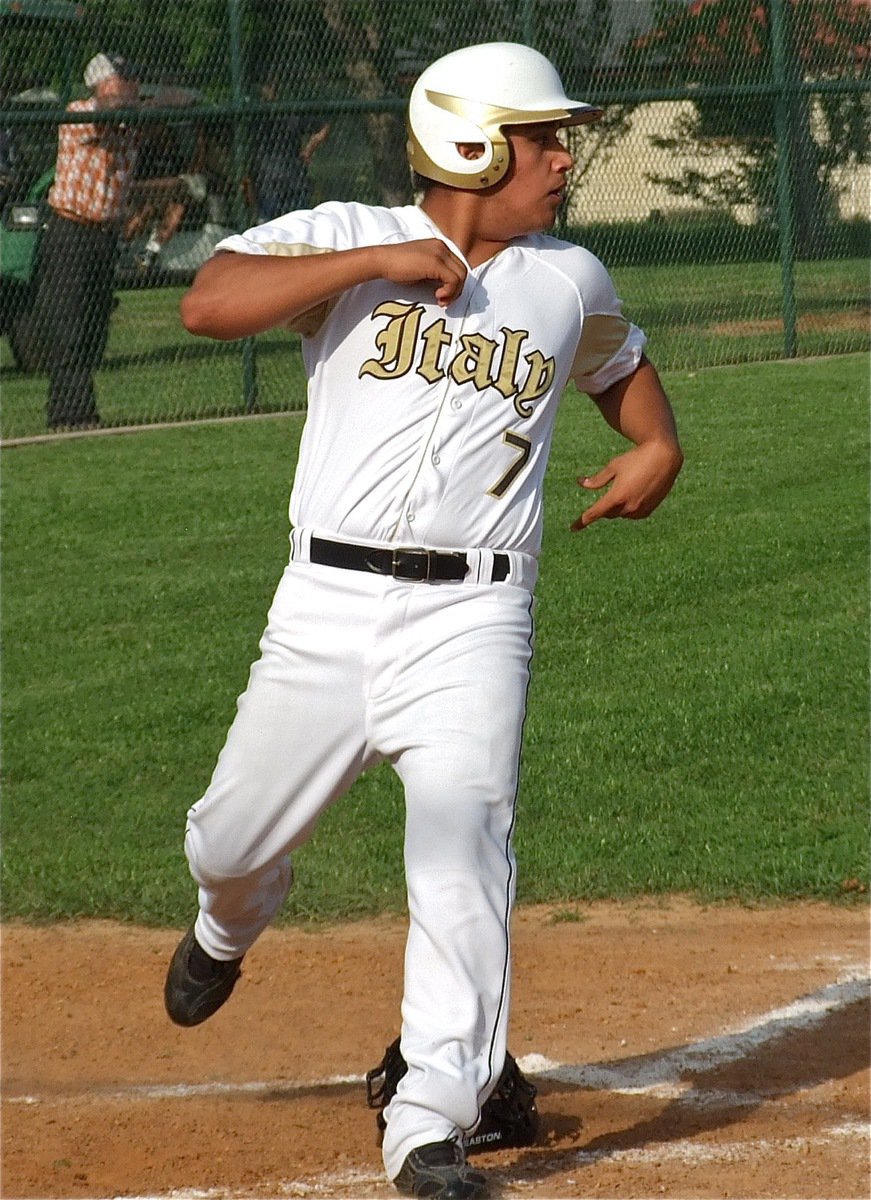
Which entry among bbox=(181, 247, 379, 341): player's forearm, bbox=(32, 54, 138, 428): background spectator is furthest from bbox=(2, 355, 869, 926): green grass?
bbox=(181, 247, 379, 341): player's forearm

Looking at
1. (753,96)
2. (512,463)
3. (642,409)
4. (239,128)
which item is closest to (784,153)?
(753,96)

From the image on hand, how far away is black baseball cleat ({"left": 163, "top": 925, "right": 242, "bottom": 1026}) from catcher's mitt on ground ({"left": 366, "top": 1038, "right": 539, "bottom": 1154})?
522 millimetres

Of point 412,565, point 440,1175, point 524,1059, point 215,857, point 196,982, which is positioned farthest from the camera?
point 524,1059

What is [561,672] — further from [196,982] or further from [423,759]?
[423,759]

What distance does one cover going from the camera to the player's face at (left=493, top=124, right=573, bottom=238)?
11.8ft

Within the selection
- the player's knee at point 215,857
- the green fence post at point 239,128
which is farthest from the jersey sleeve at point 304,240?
the green fence post at point 239,128

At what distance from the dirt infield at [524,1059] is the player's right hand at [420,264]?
5.66 ft

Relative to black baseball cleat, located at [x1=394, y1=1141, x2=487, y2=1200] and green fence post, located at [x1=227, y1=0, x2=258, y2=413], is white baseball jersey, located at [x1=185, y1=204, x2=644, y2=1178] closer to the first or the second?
black baseball cleat, located at [x1=394, y1=1141, x2=487, y2=1200]

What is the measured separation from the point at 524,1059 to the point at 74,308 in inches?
331

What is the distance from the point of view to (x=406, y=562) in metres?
3.48

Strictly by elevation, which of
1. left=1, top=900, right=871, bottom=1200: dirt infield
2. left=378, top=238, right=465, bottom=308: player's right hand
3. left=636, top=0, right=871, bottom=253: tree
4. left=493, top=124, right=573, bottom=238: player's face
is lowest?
left=1, top=900, right=871, bottom=1200: dirt infield

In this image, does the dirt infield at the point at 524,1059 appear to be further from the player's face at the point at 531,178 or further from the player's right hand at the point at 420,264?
the player's face at the point at 531,178

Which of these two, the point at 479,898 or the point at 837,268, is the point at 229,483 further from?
the point at 479,898

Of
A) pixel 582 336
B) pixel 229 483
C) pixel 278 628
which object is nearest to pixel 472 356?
pixel 582 336
